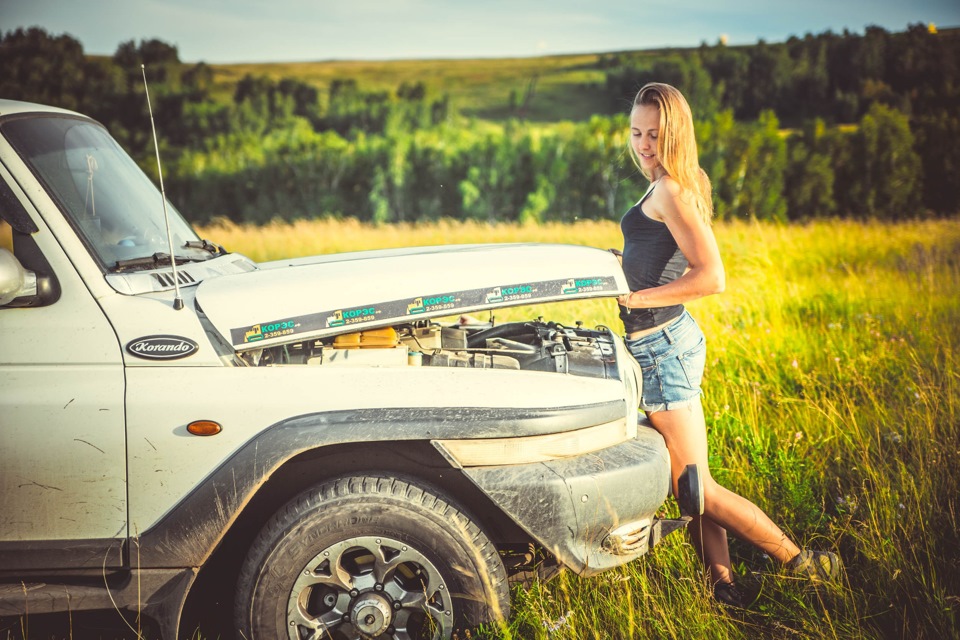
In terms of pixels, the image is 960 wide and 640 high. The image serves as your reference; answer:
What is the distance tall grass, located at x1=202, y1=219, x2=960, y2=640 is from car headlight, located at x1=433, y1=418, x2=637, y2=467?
61 cm

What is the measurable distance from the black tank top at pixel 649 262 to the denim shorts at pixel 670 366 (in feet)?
0.21

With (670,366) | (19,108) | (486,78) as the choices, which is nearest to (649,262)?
(670,366)

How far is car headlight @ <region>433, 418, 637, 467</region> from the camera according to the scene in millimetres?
2537

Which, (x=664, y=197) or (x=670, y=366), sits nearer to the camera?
(x=664, y=197)

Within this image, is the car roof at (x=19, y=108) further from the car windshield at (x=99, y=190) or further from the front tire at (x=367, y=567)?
the front tire at (x=367, y=567)

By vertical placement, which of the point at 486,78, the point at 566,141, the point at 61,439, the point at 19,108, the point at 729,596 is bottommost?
the point at 729,596

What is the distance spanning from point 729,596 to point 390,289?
194cm

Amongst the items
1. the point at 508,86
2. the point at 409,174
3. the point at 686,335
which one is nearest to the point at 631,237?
the point at 686,335

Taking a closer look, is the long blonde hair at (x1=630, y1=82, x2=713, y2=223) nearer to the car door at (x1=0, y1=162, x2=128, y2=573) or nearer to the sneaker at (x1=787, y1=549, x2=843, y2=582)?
the sneaker at (x1=787, y1=549, x2=843, y2=582)

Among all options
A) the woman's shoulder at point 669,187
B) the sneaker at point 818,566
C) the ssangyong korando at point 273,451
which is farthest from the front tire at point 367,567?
the woman's shoulder at point 669,187

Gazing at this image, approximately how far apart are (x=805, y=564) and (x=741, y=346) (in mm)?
3138

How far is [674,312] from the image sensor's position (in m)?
3.14

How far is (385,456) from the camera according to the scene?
8.58 feet

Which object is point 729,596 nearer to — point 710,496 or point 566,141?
point 710,496
